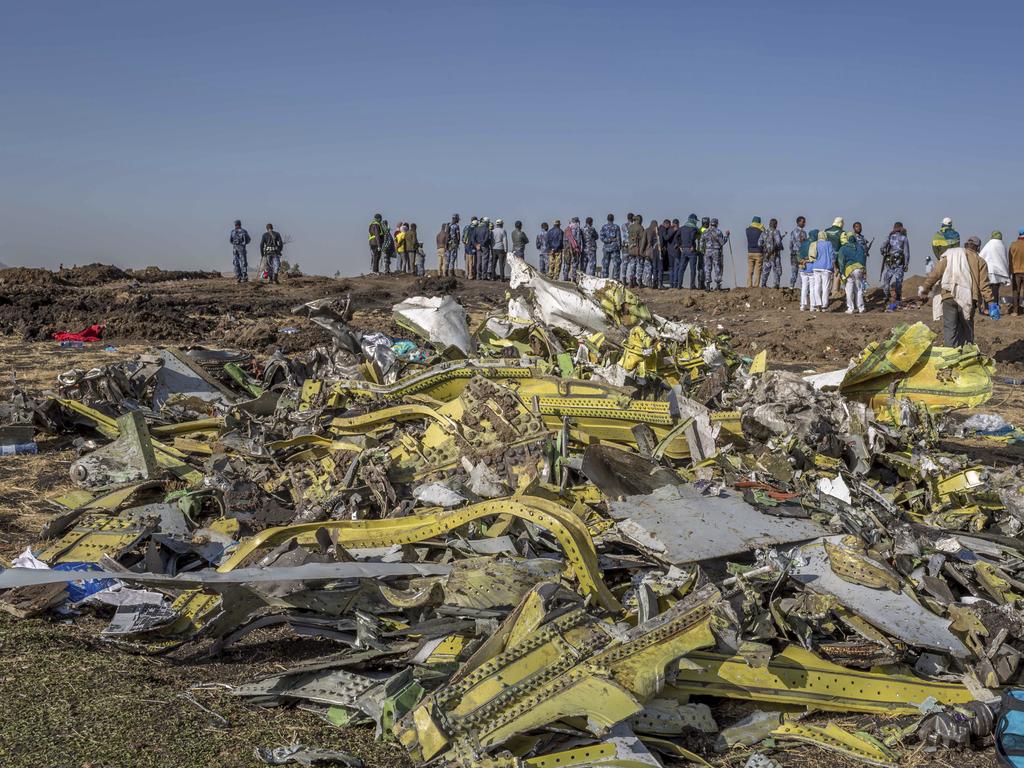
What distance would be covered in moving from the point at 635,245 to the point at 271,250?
9.39 metres

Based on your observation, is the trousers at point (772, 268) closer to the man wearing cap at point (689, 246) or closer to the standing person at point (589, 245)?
the man wearing cap at point (689, 246)

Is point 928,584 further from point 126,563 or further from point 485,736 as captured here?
point 126,563

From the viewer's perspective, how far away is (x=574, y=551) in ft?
12.1

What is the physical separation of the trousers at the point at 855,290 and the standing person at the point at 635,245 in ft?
18.7

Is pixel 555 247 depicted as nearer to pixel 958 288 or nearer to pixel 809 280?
pixel 809 280

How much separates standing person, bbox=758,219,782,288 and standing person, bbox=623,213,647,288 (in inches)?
115

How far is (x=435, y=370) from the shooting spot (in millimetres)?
6406

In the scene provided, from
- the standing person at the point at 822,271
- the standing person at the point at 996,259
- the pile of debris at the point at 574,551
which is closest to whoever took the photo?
the pile of debris at the point at 574,551

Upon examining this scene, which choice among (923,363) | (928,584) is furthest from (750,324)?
(928,584)

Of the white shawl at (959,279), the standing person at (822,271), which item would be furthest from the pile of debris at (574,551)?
the standing person at (822,271)

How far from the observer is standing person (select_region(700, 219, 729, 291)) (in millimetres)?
21031

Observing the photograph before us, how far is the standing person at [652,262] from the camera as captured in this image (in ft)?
68.8

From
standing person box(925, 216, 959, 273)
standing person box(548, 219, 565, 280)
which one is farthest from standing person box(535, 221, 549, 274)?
standing person box(925, 216, 959, 273)

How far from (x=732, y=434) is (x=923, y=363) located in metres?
2.38
